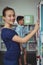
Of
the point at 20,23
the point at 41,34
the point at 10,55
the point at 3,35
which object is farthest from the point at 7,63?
the point at 20,23

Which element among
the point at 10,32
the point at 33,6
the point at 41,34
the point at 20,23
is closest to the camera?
the point at 10,32

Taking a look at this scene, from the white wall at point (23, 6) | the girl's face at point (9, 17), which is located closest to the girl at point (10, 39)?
the girl's face at point (9, 17)

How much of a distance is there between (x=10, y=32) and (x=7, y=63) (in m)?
0.31

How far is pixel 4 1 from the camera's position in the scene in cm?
704

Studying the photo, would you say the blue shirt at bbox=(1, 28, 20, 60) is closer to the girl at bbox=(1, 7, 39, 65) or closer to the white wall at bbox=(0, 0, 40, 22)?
the girl at bbox=(1, 7, 39, 65)

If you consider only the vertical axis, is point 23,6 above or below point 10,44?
above

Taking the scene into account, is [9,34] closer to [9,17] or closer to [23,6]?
[9,17]

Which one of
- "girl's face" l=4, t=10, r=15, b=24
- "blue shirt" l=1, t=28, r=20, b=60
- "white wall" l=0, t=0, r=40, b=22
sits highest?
"white wall" l=0, t=0, r=40, b=22

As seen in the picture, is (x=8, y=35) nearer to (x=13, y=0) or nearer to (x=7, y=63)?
(x=7, y=63)

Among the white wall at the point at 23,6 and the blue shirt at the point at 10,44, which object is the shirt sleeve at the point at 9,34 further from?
the white wall at the point at 23,6

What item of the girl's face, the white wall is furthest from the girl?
the white wall

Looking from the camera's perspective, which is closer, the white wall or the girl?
the girl

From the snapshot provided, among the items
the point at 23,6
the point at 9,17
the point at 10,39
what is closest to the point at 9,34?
the point at 10,39

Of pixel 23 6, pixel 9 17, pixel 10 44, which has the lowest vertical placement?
pixel 10 44
